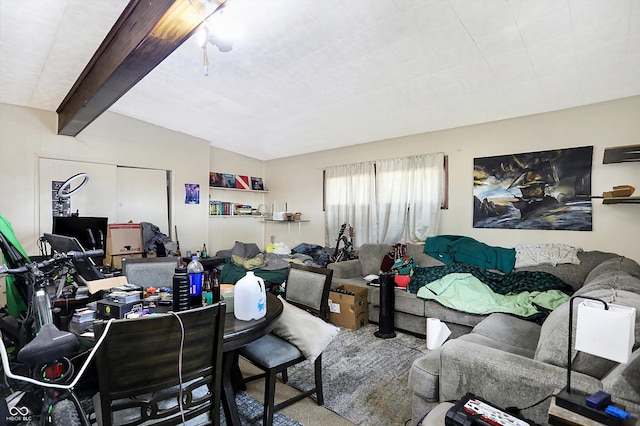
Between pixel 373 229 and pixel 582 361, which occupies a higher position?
pixel 373 229

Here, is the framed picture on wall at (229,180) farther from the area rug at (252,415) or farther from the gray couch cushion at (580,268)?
the gray couch cushion at (580,268)

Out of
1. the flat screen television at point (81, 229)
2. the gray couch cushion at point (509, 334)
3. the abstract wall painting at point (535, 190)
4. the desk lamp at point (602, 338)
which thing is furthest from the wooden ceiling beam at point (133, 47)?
the abstract wall painting at point (535, 190)

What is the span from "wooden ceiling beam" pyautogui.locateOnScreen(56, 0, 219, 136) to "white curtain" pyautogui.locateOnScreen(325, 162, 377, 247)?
132 inches

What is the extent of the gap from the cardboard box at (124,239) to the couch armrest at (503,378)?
444cm

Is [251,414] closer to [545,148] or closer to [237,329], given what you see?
[237,329]

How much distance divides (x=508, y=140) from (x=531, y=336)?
7.78 ft

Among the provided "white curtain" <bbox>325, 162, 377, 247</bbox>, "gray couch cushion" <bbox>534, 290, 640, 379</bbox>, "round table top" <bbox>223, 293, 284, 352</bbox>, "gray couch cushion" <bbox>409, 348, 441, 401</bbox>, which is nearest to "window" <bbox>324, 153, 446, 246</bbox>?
"white curtain" <bbox>325, 162, 377, 247</bbox>

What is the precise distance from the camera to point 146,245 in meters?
4.75

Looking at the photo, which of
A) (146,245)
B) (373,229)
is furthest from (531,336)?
(146,245)

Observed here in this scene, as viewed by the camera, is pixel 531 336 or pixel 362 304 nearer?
pixel 531 336

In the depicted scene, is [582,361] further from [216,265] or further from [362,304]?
[216,265]

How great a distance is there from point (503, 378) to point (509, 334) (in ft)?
3.56

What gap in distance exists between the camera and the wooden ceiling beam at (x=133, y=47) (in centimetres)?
181

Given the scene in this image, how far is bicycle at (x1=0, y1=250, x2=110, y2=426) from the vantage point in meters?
0.90
